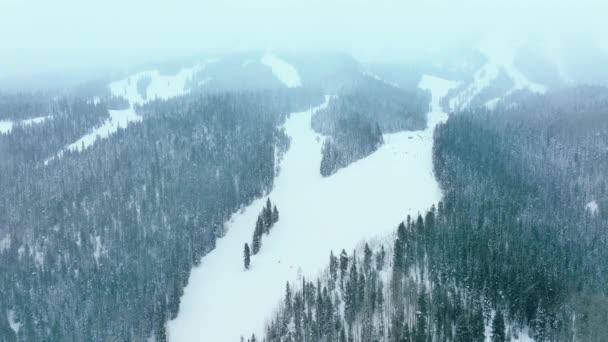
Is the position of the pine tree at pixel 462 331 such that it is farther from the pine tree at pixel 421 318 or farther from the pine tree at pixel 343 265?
the pine tree at pixel 343 265

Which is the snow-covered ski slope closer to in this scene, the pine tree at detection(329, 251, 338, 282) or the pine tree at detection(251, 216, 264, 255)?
the pine tree at detection(251, 216, 264, 255)

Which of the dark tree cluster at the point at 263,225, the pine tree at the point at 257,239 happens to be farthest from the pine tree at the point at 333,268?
the dark tree cluster at the point at 263,225

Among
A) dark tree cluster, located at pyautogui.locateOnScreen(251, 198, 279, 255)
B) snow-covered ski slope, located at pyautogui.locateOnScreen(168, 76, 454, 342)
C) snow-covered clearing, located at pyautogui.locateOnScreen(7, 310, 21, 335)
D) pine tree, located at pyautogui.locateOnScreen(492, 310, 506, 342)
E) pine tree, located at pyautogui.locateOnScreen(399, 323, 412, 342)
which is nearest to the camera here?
pine tree, located at pyautogui.locateOnScreen(399, 323, 412, 342)

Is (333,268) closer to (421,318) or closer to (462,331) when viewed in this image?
(421,318)

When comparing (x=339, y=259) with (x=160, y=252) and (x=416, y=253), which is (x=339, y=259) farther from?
(x=160, y=252)

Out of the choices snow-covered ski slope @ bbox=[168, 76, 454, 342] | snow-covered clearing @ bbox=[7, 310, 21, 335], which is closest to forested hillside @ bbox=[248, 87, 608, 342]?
snow-covered ski slope @ bbox=[168, 76, 454, 342]

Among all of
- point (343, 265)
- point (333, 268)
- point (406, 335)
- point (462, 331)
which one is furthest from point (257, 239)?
point (462, 331)
